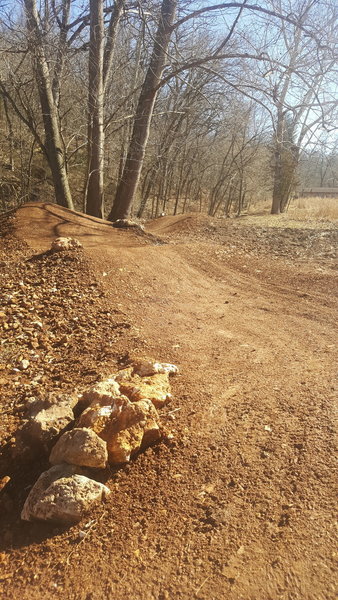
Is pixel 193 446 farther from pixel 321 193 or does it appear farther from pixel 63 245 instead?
pixel 321 193

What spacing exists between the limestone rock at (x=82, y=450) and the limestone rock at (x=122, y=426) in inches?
4.0

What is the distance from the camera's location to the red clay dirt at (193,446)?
1.57m

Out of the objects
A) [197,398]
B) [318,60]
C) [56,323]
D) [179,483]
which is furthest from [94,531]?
[318,60]

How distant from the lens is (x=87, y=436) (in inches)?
74.1

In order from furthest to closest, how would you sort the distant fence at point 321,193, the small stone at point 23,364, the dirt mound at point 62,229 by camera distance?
the distant fence at point 321,193 < the dirt mound at point 62,229 < the small stone at point 23,364

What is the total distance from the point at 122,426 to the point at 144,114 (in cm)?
788

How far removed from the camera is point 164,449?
215 centimetres

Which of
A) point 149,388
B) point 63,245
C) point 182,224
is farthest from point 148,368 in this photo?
point 182,224

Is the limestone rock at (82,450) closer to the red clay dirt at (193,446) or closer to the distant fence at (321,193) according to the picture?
the red clay dirt at (193,446)

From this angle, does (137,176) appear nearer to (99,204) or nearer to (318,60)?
(99,204)

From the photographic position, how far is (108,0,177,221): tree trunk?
6883 mm

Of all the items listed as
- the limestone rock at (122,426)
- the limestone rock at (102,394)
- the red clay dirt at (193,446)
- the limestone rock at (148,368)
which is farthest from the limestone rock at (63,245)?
the limestone rock at (122,426)

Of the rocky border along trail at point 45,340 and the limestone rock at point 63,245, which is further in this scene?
the limestone rock at point 63,245

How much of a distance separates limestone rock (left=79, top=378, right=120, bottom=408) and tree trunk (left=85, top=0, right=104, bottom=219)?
6.96 metres
